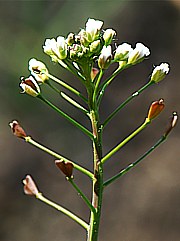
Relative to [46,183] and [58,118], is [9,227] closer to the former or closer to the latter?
[46,183]

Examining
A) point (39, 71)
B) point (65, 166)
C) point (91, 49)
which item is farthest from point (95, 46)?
point (65, 166)

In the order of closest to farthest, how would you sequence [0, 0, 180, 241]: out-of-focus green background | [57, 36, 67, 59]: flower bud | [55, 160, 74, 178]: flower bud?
[55, 160, 74, 178]: flower bud, [57, 36, 67, 59]: flower bud, [0, 0, 180, 241]: out-of-focus green background

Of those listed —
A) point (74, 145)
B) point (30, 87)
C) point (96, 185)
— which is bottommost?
point (74, 145)

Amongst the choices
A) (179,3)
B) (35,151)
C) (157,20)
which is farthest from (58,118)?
(179,3)

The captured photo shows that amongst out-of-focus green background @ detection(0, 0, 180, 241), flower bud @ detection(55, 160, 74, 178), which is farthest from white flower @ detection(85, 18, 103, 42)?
out-of-focus green background @ detection(0, 0, 180, 241)

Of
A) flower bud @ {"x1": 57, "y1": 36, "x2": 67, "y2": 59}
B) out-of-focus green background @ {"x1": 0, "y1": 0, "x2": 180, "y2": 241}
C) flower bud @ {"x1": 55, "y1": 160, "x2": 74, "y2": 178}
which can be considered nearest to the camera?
flower bud @ {"x1": 55, "y1": 160, "x2": 74, "y2": 178}

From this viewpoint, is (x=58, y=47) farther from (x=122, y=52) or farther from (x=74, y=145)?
(x=74, y=145)

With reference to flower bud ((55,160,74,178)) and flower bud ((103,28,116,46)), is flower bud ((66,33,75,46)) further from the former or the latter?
flower bud ((55,160,74,178))

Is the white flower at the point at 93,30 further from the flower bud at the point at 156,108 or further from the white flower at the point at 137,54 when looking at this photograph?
the flower bud at the point at 156,108
